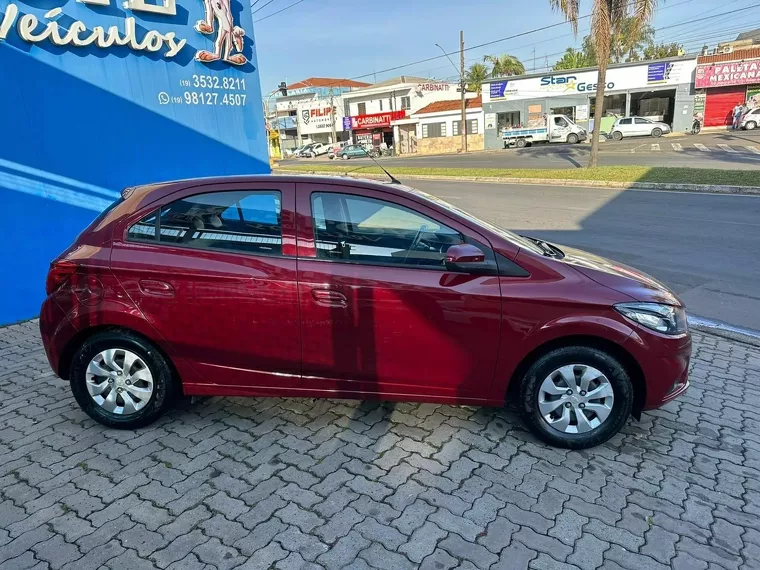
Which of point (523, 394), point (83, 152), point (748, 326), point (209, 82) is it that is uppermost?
point (209, 82)

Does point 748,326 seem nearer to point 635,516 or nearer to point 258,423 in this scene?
point 635,516

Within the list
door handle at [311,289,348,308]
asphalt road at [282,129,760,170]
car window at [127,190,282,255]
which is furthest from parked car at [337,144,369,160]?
door handle at [311,289,348,308]

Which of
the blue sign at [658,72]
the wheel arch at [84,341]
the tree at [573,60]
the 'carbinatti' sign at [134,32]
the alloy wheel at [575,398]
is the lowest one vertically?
the alloy wheel at [575,398]

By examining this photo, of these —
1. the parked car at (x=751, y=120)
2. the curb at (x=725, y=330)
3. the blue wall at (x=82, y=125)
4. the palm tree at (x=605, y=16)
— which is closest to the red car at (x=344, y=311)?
the curb at (x=725, y=330)

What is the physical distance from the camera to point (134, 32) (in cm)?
614

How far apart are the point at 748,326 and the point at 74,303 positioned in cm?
594

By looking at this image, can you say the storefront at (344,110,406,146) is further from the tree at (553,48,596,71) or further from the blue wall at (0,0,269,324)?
the blue wall at (0,0,269,324)

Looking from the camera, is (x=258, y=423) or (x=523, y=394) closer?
(x=523, y=394)

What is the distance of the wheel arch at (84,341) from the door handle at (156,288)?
0.28 m

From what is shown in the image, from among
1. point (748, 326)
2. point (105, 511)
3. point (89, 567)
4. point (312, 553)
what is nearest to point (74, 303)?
point (105, 511)

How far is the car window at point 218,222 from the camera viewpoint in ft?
10.6

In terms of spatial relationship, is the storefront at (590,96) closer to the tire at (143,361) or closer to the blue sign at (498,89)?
the blue sign at (498,89)

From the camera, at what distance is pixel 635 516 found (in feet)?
8.64

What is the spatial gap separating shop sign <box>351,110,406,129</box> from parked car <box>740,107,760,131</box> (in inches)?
1066
